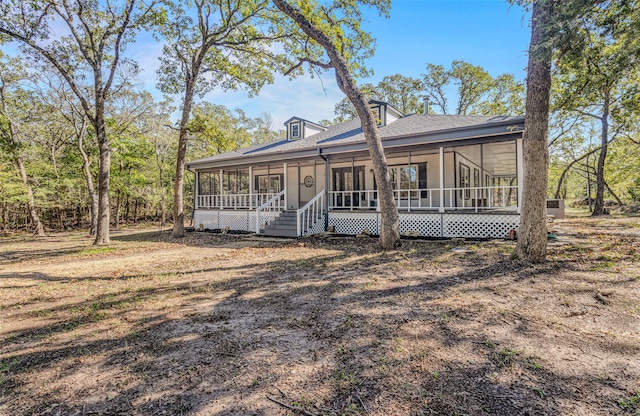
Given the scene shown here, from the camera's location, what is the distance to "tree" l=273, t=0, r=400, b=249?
8.33 m

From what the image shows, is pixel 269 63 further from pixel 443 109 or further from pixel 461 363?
pixel 443 109

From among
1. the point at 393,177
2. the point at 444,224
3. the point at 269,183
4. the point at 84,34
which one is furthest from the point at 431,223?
the point at 84,34

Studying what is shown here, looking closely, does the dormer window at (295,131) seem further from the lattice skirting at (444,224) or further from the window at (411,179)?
the lattice skirting at (444,224)

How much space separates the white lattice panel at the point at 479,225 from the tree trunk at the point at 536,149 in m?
3.44

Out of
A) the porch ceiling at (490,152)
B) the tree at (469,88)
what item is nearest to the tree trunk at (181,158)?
the porch ceiling at (490,152)

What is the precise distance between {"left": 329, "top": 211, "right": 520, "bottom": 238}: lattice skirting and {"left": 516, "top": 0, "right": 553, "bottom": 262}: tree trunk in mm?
3422

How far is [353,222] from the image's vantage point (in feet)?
38.9

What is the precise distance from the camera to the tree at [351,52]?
328 inches

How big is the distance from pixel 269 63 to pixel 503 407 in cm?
1589

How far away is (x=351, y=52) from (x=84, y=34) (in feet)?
33.8

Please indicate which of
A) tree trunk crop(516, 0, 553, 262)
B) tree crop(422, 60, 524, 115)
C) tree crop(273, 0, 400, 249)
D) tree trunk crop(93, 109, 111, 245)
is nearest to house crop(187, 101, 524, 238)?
tree crop(273, 0, 400, 249)

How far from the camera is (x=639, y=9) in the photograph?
18.9 feet

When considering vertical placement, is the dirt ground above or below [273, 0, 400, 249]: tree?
below

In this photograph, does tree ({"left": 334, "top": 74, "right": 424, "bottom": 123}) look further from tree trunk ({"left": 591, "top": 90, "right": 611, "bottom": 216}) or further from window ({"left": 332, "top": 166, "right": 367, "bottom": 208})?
window ({"left": 332, "top": 166, "right": 367, "bottom": 208})
